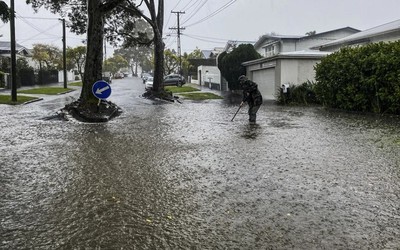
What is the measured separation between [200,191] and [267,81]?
2235cm

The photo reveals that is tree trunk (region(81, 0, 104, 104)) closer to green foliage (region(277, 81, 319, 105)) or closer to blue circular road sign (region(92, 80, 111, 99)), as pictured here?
blue circular road sign (region(92, 80, 111, 99))

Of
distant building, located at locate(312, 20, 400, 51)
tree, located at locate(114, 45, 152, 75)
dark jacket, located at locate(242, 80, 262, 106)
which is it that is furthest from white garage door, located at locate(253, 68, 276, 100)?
tree, located at locate(114, 45, 152, 75)

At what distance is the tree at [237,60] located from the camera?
32.2 meters

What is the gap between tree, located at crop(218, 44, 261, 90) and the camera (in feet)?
106

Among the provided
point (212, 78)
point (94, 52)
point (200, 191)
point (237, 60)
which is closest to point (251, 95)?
point (94, 52)

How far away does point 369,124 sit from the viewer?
12484 millimetres

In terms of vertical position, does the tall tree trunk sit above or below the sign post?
above

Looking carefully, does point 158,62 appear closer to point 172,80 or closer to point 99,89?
point 99,89

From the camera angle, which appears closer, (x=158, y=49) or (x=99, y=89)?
(x=99, y=89)

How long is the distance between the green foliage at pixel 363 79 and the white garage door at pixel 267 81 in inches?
262

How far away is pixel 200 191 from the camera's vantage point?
5324mm

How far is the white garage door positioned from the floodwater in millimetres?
15685

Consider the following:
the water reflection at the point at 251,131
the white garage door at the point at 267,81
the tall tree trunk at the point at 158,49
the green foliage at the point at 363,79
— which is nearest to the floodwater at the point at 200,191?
the water reflection at the point at 251,131

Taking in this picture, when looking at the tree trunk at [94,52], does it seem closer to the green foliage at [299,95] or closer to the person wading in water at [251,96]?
the person wading in water at [251,96]
